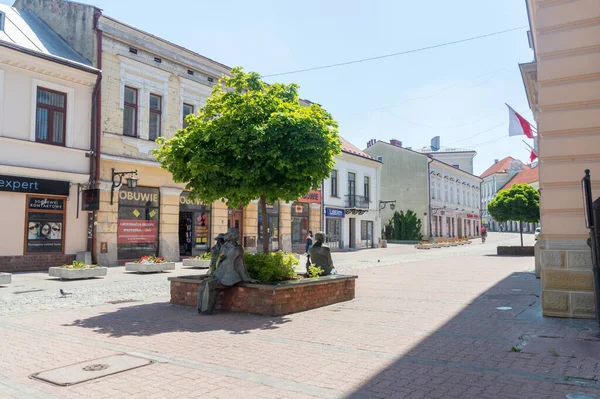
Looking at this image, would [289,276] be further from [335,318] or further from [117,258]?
[117,258]

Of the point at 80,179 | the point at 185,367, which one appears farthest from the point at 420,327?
the point at 80,179

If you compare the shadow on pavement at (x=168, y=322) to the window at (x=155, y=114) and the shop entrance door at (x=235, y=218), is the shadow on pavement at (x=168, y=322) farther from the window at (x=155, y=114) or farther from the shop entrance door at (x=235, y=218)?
the shop entrance door at (x=235, y=218)

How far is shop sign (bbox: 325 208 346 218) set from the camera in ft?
113

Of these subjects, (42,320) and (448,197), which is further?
(448,197)

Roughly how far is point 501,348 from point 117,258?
1712 cm

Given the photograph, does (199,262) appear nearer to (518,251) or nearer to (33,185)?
(33,185)

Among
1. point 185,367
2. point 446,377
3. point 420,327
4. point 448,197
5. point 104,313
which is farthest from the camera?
point 448,197

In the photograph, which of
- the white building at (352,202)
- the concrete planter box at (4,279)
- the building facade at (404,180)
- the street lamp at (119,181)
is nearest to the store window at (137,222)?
the street lamp at (119,181)

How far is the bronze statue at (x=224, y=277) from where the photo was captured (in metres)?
8.31

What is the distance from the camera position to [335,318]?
802 centimetres

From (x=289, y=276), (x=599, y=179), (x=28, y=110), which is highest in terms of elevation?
(x=28, y=110)

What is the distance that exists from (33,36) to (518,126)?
17665 mm

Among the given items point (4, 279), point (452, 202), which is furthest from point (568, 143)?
point (452, 202)

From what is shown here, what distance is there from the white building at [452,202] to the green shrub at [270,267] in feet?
136
